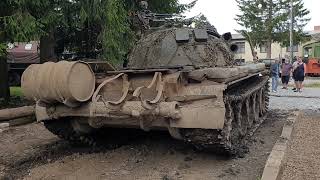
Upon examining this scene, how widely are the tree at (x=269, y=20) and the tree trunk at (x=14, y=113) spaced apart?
36620 mm

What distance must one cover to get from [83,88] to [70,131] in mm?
1159

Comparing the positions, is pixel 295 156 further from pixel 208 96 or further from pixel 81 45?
pixel 81 45

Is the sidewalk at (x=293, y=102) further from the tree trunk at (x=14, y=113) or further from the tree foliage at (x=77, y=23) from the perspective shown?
the tree trunk at (x=14, y=113)

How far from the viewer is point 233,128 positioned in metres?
7.71

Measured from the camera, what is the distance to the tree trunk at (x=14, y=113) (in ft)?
32.8

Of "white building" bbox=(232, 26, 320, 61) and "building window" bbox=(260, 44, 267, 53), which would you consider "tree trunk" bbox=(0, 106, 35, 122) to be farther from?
"white building" bbox=(232, 26, 320, 61)

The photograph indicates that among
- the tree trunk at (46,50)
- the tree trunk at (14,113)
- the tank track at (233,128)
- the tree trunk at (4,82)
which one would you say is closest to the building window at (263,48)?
the tree trunk at (46,50)

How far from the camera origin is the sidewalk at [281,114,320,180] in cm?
611

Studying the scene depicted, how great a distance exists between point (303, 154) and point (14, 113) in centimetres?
590

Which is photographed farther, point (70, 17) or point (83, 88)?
point (70, 17)

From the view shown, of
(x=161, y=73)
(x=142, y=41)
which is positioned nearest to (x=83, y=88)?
(x=161, y=73)

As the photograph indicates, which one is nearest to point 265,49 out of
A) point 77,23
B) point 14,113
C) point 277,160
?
point 77,23

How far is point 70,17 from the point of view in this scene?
38.5 feet

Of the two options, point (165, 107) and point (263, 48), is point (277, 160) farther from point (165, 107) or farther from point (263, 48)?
point (263, 48)
